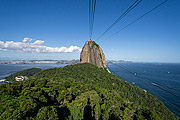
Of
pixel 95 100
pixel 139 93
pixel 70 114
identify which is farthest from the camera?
pixel 139 93

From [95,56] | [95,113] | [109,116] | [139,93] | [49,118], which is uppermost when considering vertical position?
[95,56]

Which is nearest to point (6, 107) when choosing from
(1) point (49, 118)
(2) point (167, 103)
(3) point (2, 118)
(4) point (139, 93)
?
(3) point (2, 118)

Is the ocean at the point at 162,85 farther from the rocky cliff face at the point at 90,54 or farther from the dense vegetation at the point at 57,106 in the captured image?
the rocky cliff face at the point at 90,54

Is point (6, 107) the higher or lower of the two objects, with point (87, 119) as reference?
higher

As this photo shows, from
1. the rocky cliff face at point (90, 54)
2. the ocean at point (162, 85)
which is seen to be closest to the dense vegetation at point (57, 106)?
the ocean at point (162, 85)

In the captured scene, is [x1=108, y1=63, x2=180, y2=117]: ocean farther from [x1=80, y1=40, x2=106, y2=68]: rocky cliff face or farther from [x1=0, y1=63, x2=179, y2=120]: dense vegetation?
[x1=80, y1=40, x2=106, y2=68]: rocky cliff face

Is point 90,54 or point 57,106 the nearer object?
point 57,106

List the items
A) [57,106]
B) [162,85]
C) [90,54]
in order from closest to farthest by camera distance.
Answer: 1. [57,106]
2. [162,85]
3. [90,54]

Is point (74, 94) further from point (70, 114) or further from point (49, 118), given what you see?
point (49, 118)

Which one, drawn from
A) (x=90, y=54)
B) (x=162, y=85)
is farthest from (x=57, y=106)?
(x=162, y=85)

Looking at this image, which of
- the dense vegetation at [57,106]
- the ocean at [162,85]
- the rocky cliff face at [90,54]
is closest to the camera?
the dense vegetation at [57,106]

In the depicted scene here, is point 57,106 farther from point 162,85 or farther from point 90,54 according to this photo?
point 162,85
